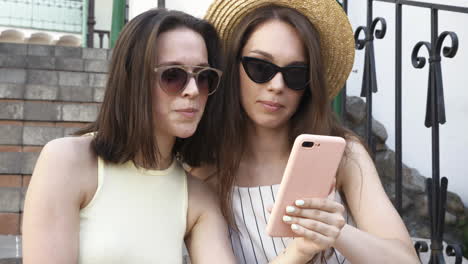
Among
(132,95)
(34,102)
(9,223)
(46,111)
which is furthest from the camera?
(34,102)

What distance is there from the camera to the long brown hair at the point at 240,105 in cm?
232

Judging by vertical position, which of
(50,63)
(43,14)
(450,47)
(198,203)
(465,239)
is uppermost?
(43,14)

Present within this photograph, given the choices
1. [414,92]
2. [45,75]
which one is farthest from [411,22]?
[45,75]

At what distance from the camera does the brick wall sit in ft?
13.9

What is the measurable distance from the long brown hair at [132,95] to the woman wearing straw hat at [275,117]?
358mm

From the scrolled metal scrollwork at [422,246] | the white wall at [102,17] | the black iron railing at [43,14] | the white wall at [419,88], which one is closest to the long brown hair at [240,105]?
the scrolled metal scrollwork at [422,246]

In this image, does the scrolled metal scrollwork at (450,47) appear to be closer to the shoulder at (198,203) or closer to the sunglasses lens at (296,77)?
the sunglasses lens at (296,77)

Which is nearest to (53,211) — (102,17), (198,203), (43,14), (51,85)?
(198,203)

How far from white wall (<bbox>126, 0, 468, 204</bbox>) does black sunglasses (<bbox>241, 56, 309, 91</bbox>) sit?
2.32 m

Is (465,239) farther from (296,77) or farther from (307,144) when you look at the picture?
(307,144)

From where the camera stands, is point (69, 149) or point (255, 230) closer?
point (69, 149)

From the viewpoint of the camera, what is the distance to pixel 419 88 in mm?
4613

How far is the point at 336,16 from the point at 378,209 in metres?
0.80

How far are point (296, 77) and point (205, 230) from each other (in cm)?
65
